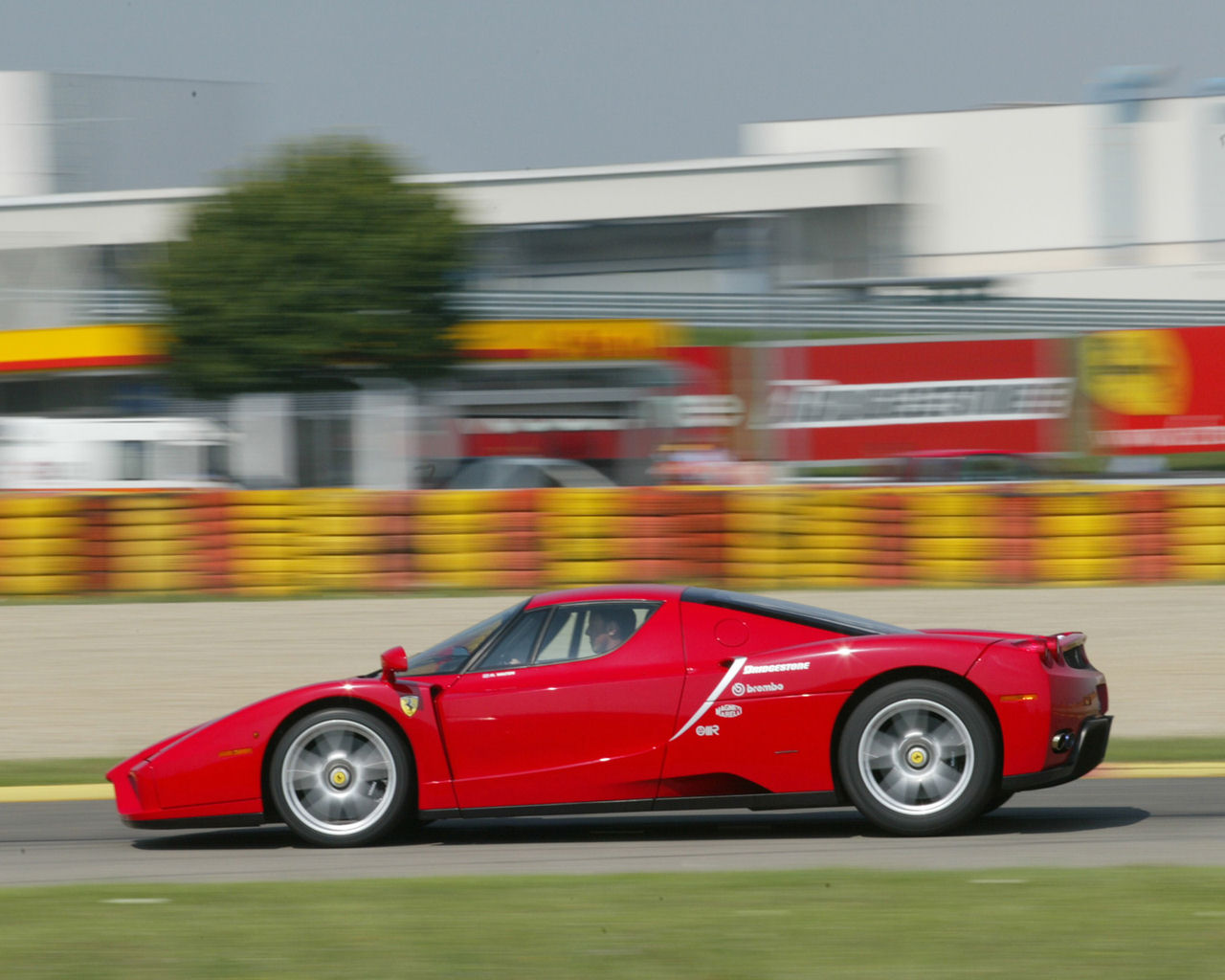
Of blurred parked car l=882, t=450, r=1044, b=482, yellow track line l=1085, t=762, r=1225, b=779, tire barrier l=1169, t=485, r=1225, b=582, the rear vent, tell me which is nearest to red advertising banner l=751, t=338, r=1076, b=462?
blurred parked car l=882, t=450, r=1044, b=482

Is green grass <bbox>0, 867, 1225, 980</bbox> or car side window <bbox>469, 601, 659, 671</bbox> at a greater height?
car side window <bbox>469, 601, 659, 671</bbox>

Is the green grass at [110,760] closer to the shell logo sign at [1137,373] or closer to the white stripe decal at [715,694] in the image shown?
the white stripe decal at [715,694]

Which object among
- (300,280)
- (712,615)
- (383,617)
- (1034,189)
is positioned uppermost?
(1034,189)

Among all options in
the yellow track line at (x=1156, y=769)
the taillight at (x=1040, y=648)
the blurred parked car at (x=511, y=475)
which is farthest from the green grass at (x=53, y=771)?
the blurred parked car at (x=511, y=475)

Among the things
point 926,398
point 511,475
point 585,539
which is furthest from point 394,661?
point 926,398

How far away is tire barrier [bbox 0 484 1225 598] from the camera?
49.2 ft

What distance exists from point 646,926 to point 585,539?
10.9 m

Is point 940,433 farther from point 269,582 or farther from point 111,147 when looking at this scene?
point 111,147

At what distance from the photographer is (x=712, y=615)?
19.3ft

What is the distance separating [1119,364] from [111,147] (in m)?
34.5

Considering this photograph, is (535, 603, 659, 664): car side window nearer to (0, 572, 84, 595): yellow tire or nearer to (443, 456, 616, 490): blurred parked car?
(0, 572, 84, 595): yellow tire

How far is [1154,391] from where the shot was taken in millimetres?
22844

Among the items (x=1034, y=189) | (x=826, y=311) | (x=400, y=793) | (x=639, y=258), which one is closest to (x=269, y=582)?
(x=400, y=793)

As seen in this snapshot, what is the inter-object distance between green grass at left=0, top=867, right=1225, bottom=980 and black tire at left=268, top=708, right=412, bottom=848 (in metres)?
0.73
